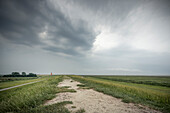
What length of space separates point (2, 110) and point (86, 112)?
4.89 meters

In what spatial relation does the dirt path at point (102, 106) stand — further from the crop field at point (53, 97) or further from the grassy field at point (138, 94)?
the grassy field at point (138, 94)

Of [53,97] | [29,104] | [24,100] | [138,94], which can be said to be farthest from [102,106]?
[138,94]

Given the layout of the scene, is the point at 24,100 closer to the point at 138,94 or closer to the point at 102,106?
the point at 102,106

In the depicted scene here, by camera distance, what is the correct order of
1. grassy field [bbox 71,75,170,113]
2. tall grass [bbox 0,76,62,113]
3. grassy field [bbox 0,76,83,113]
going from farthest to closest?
grassy field [bbox 71,75,170,113] → tall grass [bbox 0,76,62,113] → grassy field [bbox 0,76,83,113]

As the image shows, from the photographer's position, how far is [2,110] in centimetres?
397

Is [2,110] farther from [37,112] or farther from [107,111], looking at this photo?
[107,111]

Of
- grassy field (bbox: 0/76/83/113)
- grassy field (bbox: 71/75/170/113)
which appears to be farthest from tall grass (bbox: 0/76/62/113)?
grassy field (bbox: 71/75/170/113)

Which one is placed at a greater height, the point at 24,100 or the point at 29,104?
the point at 24,100

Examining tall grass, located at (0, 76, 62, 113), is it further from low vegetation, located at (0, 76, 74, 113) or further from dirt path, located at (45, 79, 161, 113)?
dirt path, located at (45, 79, 161, 113)

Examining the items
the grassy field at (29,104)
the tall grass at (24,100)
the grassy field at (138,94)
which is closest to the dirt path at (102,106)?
the grassy field at (29,104)

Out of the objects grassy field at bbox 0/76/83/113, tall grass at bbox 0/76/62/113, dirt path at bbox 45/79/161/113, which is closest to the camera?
grassy field at bbox 0/76/83/113

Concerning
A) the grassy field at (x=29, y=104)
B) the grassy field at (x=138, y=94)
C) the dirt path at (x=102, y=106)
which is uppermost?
the grassy field at (x=29, y=104)

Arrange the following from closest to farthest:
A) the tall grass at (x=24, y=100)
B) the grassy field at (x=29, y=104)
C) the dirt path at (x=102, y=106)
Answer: the grassy field at (x=29, y=104), the tall grass at (x=24, y=100), the dirt path at (x=102, y=106)

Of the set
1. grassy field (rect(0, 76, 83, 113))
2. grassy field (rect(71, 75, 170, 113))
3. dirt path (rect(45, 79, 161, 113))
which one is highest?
grassy field (rect(0, 76, 83, 113))
